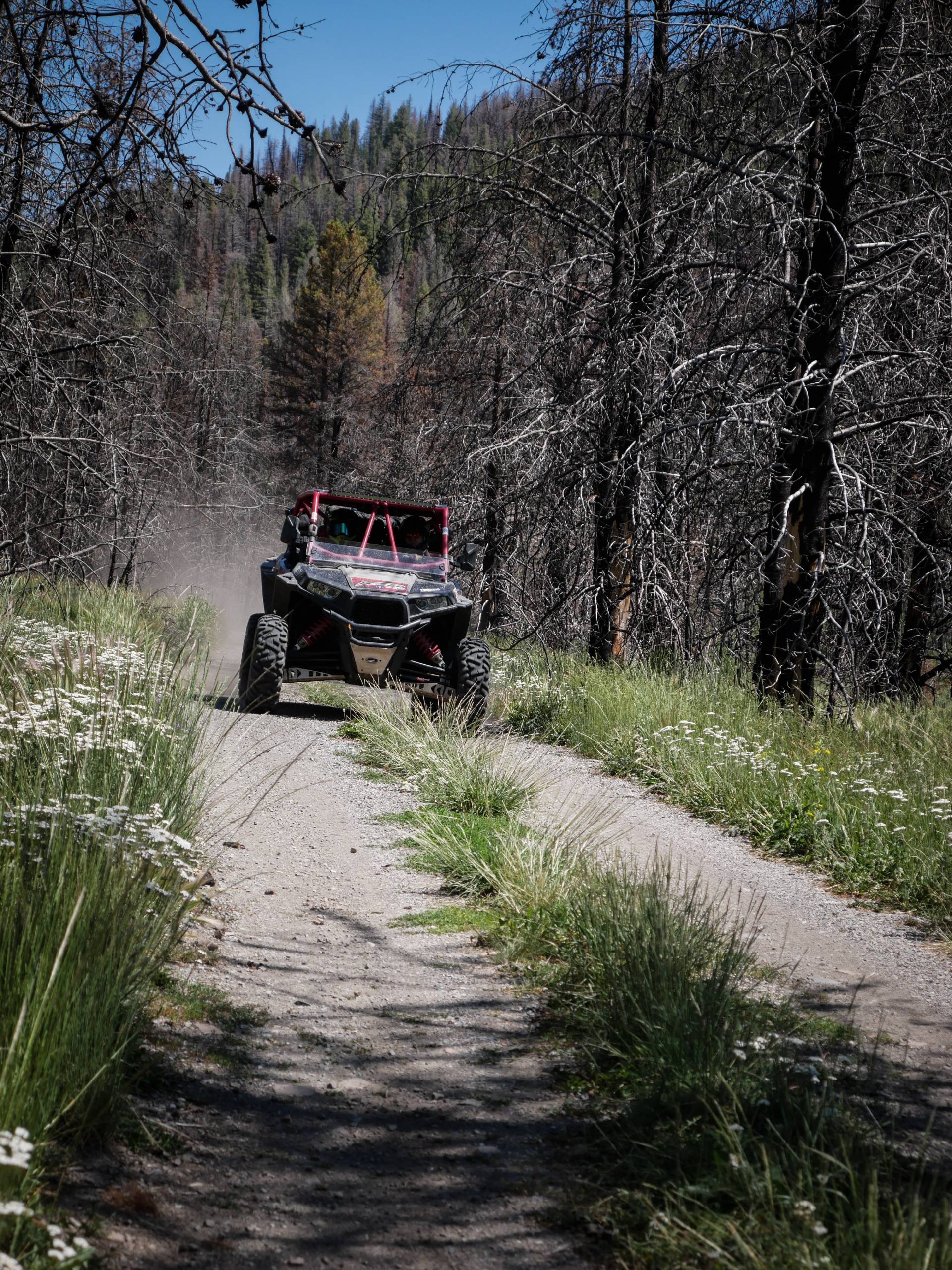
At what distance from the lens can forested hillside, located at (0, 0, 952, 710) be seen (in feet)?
26.7

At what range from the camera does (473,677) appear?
11008 millimetres

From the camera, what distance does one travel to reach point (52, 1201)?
2387 millimetres

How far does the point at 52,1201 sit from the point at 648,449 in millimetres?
8697

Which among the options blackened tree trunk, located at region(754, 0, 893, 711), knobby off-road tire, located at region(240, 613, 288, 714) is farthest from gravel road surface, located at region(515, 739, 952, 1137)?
knobby off-road tire, located at region(240, 613, 288, 714)

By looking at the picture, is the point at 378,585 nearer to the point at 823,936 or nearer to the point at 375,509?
the point at 375,509

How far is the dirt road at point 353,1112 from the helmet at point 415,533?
720cm

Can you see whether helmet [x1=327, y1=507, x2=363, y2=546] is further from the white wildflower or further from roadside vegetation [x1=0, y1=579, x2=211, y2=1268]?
the white wildflower

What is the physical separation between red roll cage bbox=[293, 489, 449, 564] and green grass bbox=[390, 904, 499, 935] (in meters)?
7.19

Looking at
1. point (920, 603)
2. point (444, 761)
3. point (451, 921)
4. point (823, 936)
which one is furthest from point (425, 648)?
point (823, 936)

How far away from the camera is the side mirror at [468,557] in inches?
443

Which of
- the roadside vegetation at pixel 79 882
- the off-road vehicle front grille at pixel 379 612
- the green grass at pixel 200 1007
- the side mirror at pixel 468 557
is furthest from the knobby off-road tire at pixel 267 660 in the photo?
the green grass at pixel 200 1007

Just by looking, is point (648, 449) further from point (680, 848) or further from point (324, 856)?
point (324, 856)

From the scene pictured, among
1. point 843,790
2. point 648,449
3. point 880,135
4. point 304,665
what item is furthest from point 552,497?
point 843,790

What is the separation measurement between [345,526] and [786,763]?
6615 mm
